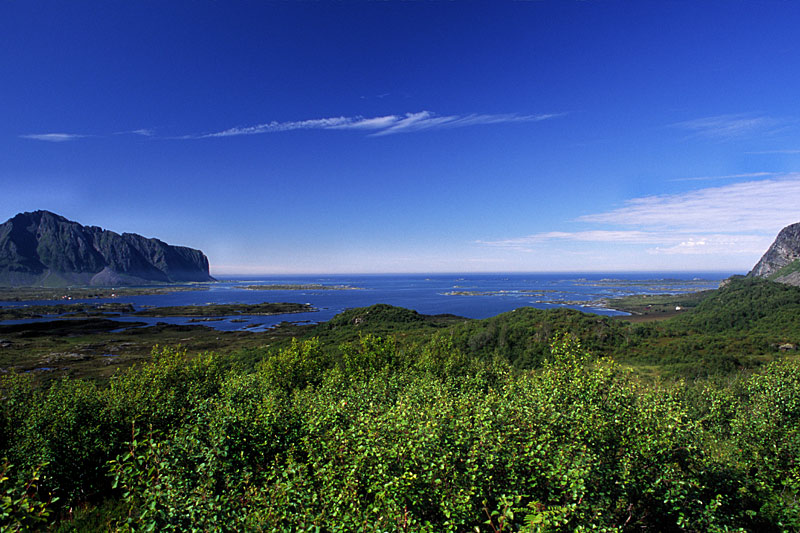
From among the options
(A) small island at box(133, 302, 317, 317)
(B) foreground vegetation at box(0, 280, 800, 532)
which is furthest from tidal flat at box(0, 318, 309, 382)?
(B) foreground vegetation at box(0, 280, 800, 532)

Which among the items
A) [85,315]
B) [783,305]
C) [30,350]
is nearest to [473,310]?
[783,305]

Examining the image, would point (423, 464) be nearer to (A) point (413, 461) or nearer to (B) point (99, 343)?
(A) point (413, 461)

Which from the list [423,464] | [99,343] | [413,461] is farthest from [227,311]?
[413,461]

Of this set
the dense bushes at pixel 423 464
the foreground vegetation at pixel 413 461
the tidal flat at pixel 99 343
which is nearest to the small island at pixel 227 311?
the tidal flat at pixel 99 343

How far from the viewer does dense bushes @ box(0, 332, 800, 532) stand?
6.75 metres

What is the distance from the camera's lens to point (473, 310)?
160375 mm

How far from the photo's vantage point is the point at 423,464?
8.05m

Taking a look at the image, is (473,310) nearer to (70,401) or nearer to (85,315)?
(70,401)

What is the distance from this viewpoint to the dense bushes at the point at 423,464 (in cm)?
675

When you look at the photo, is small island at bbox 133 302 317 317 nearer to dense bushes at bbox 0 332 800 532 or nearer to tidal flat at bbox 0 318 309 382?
tidal flat at bbox 0 318 309 382

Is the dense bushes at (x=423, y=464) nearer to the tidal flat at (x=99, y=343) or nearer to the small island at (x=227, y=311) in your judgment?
the tidal flat at (x=99, y=343)

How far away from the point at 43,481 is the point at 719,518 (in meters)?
20.6

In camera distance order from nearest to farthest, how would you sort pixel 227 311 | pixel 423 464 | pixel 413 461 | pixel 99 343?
pixel 413 461 → pixel 423 464 → pixel 99 343 → pixel 227 311

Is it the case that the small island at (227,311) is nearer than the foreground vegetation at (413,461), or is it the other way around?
the foreground vegetation at (413,461)
